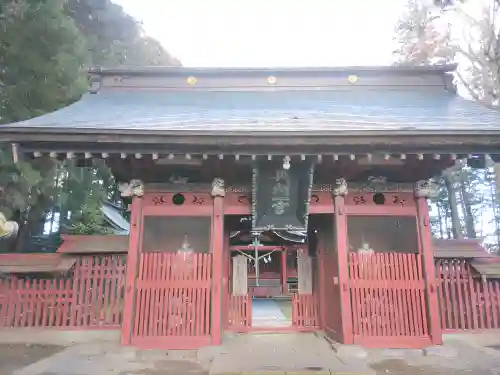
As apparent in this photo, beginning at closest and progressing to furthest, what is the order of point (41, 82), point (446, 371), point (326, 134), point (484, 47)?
point (446, 371)
point (326, 134)
point (41, 82)
point (484, 47)

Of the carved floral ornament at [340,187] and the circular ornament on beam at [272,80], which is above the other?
the circular ornament on beam at [272,80]

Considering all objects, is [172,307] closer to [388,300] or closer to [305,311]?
[305,311]

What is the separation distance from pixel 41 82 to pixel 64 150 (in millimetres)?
5425

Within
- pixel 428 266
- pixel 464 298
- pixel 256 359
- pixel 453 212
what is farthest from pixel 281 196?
pixel 453 212

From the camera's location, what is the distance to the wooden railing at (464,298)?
20.8ft

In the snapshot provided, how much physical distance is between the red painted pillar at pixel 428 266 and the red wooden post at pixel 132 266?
4.78m

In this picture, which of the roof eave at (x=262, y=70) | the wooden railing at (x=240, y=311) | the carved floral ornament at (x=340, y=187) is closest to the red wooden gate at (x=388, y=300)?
the carved floral ornament at (x=340, y=187)

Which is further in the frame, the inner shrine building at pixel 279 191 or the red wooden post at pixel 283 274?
the red wooden post at pixel 283 274

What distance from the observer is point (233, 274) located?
8578mm

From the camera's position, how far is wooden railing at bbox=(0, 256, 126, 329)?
6289 millimetres

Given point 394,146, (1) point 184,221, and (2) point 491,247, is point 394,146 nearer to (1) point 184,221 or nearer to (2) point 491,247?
(1) point 184,221

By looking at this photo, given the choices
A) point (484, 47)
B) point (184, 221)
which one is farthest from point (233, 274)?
point (484, 47)

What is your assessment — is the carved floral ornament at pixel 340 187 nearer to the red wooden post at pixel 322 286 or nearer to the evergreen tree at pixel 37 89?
the red wooden post at pixel 322 286

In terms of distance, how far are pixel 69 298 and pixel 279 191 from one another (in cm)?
410
